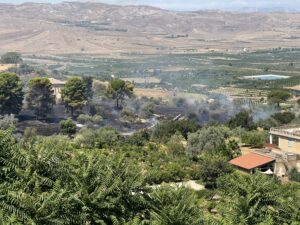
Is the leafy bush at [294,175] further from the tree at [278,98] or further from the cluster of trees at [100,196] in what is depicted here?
the tree at [278,98]

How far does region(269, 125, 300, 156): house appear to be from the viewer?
3706 cm

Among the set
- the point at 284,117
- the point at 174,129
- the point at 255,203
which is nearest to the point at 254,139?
the point at 174,129

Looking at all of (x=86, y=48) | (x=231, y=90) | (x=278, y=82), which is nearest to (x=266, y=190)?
(x=231, y=90)

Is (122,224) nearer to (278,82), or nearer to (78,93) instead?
(78,93)

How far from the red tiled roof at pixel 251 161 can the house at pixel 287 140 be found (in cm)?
164

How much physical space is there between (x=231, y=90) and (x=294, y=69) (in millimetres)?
43147

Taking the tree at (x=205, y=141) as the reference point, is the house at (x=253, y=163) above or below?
below

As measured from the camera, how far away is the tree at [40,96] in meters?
60.1

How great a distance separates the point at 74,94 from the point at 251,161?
29.6 m

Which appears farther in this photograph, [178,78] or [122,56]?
[122,56]

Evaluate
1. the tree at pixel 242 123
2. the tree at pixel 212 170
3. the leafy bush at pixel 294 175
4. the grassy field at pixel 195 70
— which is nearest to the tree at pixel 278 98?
the grassy field at pixel 195 70

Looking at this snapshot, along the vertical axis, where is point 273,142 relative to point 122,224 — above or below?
below

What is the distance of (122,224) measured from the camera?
12930 mm

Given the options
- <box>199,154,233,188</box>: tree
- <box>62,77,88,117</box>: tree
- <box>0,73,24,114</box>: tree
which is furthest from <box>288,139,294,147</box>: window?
<box>0,73,24,114</box>: tree
